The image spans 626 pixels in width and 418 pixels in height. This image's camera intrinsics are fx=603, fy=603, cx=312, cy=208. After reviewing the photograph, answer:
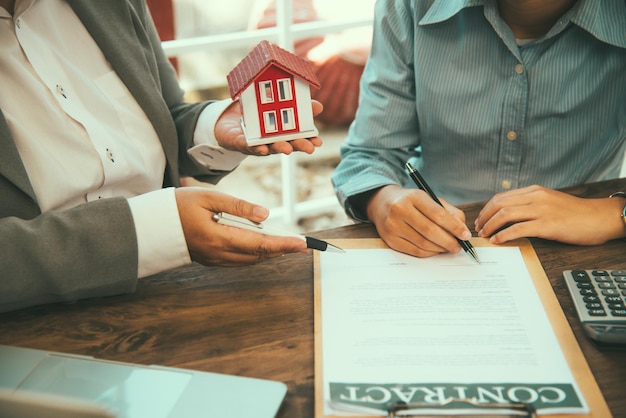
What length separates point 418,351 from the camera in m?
0.77

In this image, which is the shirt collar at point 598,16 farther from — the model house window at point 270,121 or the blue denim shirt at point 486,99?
the model house window at point 270,121

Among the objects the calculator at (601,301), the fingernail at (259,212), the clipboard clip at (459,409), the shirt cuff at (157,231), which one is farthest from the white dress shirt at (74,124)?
the calculator at (601,301)

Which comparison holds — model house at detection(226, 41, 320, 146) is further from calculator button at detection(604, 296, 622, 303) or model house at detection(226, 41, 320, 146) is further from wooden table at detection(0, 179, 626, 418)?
calculator button at detection(604, 296, 622, 303)

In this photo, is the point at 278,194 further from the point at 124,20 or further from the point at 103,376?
the point at 103,376

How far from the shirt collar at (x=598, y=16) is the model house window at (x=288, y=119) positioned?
0.42 m

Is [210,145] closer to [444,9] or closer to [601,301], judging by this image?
[444,9]

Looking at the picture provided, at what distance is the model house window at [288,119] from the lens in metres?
0.99

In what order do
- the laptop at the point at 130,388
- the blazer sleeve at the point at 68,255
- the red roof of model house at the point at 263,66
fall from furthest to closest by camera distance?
1. the red roof of model house at the point at 263,66
2. the blazer sleeve at the point at 68,255
3. the laptop at the point at 130,388

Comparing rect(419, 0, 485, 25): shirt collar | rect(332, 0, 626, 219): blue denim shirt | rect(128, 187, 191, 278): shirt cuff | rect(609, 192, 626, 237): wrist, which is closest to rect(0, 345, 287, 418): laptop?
rect(128, 187, 191, 278): shirt cuff

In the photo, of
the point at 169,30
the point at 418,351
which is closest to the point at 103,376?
the point at 418,351

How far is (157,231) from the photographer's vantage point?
33.3 inches

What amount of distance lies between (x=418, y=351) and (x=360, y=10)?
1.89 meters

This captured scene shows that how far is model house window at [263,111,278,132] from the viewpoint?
3.22ft

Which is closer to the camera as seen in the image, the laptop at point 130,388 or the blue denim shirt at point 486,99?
the laptop at point 130,388
